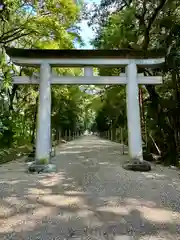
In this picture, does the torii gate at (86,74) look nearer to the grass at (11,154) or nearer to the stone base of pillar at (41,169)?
the stone base of pillar at (41,169)

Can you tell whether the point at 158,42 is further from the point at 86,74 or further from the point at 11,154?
the point at 11,154

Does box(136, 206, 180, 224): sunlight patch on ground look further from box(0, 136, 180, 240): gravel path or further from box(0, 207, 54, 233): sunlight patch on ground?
box(0, 207, 54, 233): sunlight patch on ground

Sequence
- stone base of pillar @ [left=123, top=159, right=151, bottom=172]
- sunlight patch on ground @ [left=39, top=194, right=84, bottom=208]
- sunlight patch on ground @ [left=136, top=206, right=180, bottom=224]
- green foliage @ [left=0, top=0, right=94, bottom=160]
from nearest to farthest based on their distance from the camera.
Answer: sunlight patch on ground @ [left=136, top=206, right=180, bottom=224] < sunlight patch on ground @ [left=39, top=194, right=84, bottom=208] < stone base of pillar @ [left=123, top=159, right=151, bottom=172] < green foliage @ [left=0, top=0, right=94, bottom=160]

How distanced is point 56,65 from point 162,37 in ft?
15.5

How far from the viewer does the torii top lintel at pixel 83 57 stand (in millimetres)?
7906

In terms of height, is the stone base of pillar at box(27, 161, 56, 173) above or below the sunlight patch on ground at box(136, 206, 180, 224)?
above

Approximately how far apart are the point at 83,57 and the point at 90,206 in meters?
4.92

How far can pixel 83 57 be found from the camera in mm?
8078

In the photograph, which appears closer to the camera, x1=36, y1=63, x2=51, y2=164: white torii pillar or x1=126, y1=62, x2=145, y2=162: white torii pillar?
x1=36, y1=63, x2=51, y2=164: white torii pillar

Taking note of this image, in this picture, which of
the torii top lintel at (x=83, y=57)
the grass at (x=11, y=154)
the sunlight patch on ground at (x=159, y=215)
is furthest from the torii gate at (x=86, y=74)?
the sunlight patch on ground at (x=159, y=215)

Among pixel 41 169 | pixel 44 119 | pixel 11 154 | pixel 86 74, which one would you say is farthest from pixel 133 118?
pixel 11 154

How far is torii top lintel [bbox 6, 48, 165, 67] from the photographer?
25.9ft

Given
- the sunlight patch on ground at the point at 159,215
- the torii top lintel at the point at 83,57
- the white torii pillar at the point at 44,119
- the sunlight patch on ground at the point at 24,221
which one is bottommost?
the sunlight patch on ground at the point at 159,215

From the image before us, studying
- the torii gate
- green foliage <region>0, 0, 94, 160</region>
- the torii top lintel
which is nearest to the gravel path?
the torii gate
